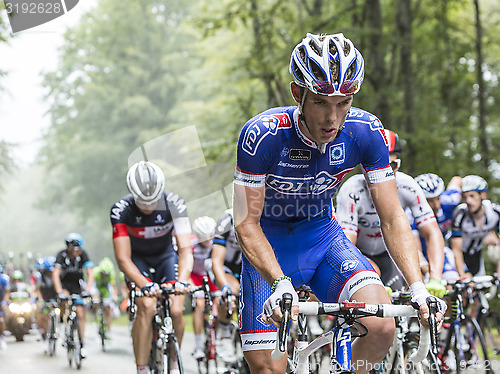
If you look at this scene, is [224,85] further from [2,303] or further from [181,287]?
[181,287]

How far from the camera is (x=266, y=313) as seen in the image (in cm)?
318

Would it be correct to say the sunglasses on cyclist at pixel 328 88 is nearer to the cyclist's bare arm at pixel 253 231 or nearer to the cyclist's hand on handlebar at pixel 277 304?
the cyclist's bare arm at pixel 253 231

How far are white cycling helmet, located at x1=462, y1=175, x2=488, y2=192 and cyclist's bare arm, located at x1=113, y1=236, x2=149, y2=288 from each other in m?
4.37

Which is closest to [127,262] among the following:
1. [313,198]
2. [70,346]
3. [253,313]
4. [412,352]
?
[412,352]

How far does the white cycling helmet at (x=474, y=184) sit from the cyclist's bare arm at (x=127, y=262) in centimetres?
437

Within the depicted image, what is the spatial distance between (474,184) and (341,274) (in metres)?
5.69

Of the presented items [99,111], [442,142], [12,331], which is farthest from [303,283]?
[99,111]

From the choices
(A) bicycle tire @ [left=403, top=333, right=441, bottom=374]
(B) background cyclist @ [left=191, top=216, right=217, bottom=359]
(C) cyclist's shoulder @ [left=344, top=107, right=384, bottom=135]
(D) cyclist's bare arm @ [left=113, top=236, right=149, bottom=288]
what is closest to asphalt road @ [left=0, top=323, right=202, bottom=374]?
(B) background cyclist @ [left=191, top=216, right=217, bottom=359]

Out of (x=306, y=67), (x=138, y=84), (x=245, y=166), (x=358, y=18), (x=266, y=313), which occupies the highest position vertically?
(x=138, y=84)

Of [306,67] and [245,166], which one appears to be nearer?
[306,67]

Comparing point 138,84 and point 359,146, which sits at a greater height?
point 138,84

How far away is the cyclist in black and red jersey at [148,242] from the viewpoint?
6.83m

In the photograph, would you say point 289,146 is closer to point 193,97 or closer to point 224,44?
point 224,44

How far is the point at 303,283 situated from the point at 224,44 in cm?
2314
